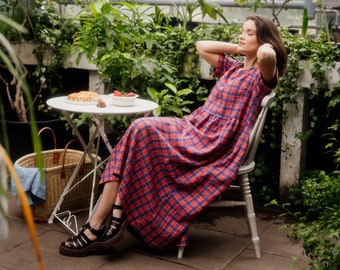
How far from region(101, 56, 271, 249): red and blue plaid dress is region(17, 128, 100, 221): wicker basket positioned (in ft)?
1.82

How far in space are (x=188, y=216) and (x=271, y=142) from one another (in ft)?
3.69

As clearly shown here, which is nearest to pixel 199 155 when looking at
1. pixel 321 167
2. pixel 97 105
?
pixel 97 105

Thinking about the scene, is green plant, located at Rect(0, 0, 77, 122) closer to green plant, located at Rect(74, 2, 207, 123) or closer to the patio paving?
green plant, located at Rect(74, 2, 207, 123)

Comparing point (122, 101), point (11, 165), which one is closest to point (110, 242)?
point (122, 101)

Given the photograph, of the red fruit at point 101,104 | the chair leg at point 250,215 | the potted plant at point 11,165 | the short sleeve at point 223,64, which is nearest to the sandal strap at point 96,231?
the red fruit at point 101,104

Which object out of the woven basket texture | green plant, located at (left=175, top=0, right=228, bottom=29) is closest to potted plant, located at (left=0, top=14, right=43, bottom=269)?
the woven basket texture

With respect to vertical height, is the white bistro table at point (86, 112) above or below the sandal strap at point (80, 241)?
above

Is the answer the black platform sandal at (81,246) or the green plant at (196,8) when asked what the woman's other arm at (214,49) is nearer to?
the green plant at (196,8)

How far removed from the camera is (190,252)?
2.83 metres

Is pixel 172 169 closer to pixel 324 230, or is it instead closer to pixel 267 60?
pixel 267 60

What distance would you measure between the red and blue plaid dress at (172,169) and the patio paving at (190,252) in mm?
123

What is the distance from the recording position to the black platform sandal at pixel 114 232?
2684 millimetres

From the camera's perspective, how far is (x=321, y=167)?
3.83 meters

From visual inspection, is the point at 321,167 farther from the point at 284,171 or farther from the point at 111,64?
the point at 111,64
